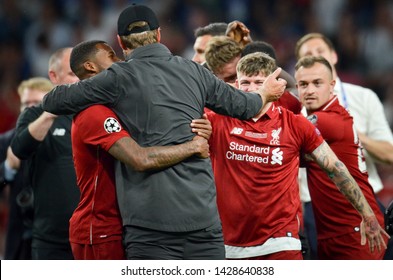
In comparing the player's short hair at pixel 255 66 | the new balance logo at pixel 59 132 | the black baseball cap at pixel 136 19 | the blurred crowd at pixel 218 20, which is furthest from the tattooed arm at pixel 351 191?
the blurred crowd at pixel 218 20

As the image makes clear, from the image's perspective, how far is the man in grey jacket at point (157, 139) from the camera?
14.6 feet

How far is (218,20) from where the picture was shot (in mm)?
10672

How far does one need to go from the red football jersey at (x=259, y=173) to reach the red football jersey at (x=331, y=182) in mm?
435

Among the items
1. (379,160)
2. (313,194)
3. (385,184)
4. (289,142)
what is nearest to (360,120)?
(379,160)

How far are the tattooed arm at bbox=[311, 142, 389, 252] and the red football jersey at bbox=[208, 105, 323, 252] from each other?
0.08m

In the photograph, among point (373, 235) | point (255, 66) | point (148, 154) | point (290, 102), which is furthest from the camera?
point (290, 102)

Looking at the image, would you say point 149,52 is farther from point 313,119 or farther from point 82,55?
point 313,119

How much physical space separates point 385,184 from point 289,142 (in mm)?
4535

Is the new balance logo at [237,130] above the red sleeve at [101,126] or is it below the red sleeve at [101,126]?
above

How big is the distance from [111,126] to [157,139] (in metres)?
0.24

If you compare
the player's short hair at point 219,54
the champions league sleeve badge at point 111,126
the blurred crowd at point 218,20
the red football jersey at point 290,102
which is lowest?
the champions league sleeve badge at point 111,126

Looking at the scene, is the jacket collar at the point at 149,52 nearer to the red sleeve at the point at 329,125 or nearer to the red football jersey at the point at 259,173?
the red football jersey at the point at 259,173

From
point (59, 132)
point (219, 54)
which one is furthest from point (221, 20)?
point (219, 54)

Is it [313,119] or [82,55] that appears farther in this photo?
[313,119]
